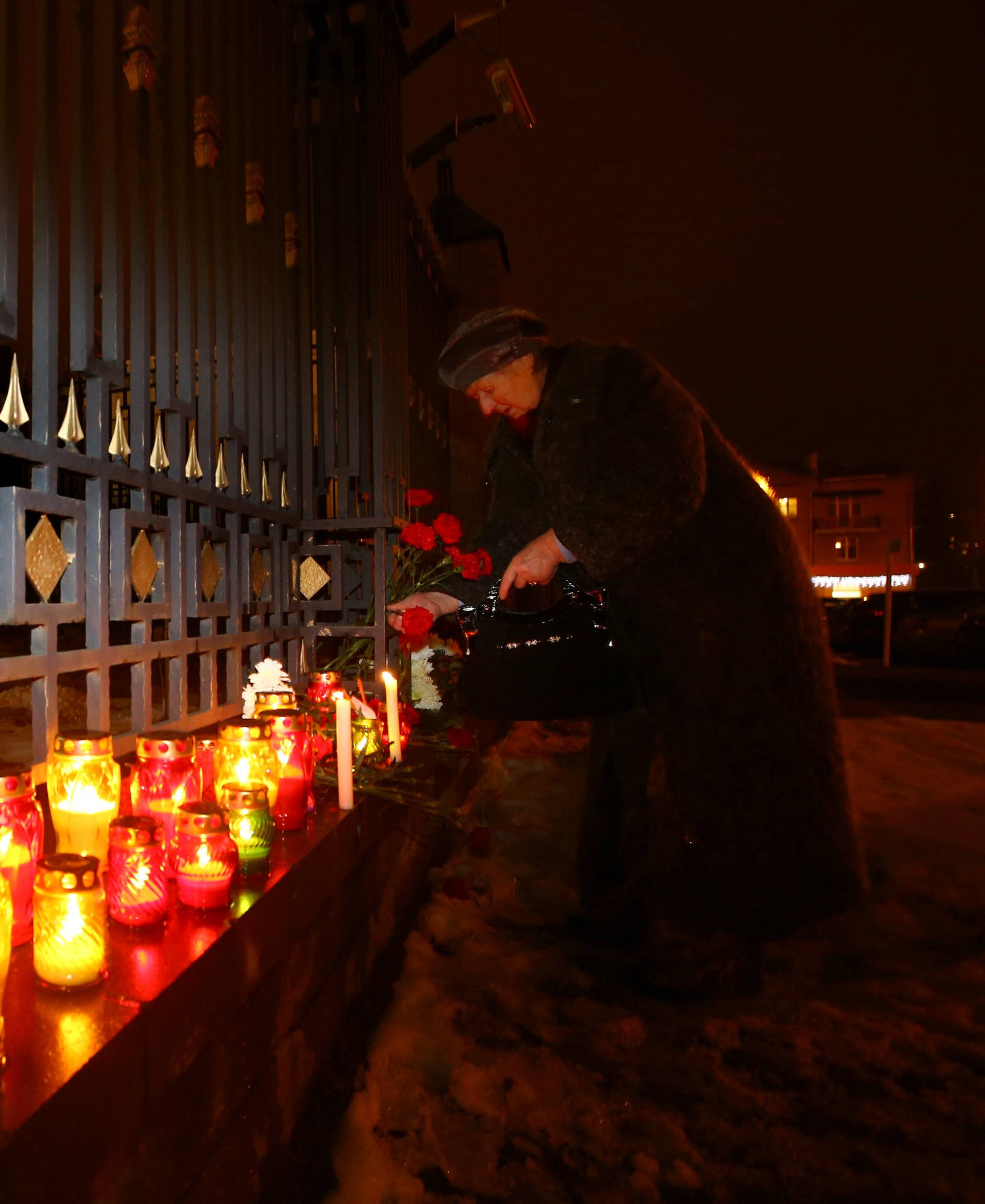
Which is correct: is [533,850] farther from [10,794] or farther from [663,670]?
[10,794]

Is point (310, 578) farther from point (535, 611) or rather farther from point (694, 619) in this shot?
point (694, 619)

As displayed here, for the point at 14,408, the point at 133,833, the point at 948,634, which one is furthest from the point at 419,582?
the point at 948,634

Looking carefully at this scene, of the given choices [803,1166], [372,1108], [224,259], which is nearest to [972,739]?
[803,1166]

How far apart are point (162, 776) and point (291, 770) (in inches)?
13.8

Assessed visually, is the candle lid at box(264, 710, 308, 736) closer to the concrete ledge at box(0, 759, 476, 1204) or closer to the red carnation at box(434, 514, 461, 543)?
the concrete ledge at box(0, 759, 476, 1204)

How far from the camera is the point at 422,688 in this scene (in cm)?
359

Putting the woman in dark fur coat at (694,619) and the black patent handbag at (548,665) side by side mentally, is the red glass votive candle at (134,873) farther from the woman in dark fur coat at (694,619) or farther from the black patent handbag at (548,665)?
the woman in dark fur coat at (694,619)

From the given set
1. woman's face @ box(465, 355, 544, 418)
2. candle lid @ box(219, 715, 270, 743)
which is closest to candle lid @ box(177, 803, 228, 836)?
candle lid @ box(219, 715, 270, 743)

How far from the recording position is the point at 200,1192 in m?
1.00

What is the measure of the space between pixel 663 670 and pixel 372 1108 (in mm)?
1135

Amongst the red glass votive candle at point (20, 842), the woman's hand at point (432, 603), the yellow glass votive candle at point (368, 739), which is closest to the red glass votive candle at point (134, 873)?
the red glass votive candle at point (20, 842)

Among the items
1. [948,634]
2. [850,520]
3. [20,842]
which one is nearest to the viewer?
[20,842]

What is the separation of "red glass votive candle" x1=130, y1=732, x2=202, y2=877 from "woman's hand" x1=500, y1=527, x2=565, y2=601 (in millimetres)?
849

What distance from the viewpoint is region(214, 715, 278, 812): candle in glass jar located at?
5.05 feet
